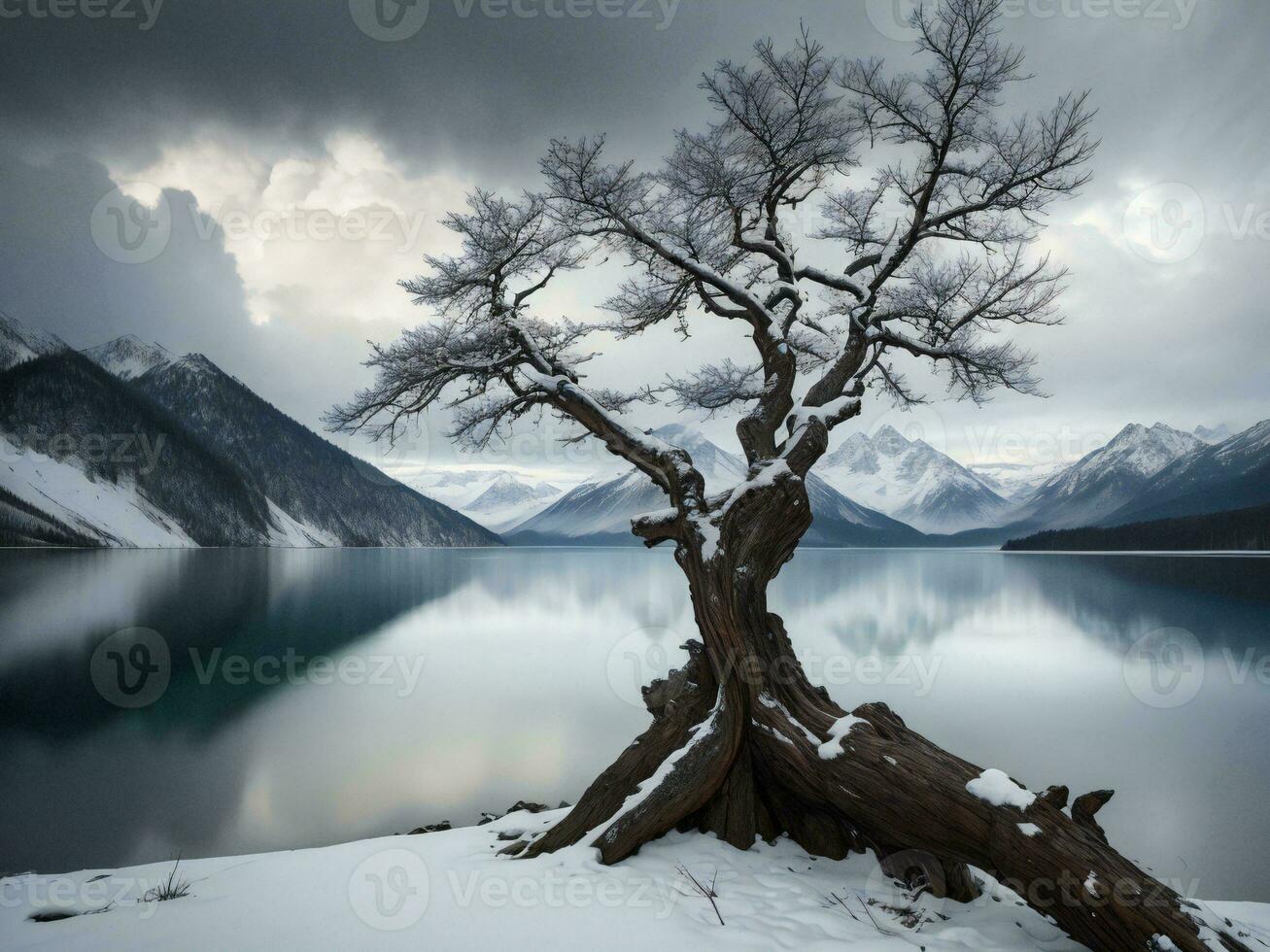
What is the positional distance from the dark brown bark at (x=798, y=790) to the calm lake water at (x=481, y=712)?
4.38m

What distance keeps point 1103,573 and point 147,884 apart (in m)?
68.5

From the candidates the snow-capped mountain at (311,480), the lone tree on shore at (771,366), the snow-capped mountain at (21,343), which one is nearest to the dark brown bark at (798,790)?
the lone tree on shore at (771,366)

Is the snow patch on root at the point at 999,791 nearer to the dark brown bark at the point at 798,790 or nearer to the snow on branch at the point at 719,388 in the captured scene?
the dark brown bark at the point at 798,790

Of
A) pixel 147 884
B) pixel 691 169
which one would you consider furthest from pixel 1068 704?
pixel 147 884

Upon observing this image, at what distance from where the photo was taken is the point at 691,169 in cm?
629

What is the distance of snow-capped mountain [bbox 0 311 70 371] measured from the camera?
152250 millimetres

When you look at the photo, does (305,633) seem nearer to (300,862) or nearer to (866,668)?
(866,668)

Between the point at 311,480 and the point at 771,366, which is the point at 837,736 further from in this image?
the point at 311,480

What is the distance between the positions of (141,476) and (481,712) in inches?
6327

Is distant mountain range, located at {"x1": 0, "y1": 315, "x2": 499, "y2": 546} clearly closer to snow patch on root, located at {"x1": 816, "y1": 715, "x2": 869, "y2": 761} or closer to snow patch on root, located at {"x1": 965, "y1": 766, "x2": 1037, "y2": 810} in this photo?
snow patch on root, located at {"x1": 816, "y1": 715, "x2": 869, "y2": 761}

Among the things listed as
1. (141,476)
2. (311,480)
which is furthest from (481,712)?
(311,480)

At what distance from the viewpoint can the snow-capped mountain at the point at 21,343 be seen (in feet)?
500

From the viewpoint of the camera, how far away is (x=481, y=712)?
13.2m

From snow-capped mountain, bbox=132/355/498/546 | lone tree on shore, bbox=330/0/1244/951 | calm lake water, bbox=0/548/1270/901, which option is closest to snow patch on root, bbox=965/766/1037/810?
lone tree on shore, bbox=330/0/1244/951
